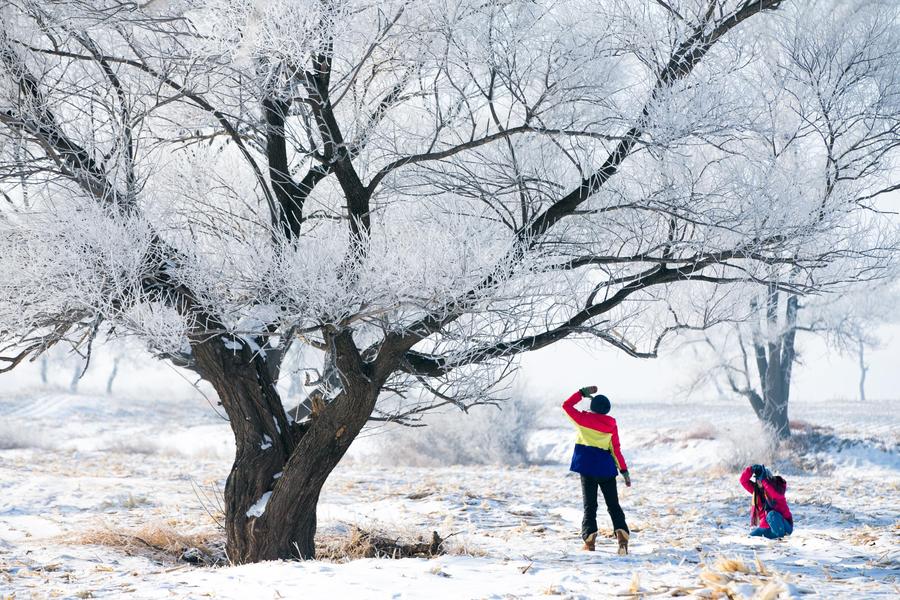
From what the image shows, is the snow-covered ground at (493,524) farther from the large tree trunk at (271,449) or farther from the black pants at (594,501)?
the large tree trunk at (271,449)

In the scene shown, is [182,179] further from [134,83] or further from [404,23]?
[404,23]

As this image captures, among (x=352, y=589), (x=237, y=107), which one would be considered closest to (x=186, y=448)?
(x=237, y=107)

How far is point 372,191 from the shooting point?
21.7 ft

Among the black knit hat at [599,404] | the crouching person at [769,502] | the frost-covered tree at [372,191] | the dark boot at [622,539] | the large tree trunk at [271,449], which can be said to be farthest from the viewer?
the crouching person at [769,502]

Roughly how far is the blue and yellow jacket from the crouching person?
1561mm

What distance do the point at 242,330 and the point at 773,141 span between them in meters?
4.39

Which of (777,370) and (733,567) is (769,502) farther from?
(777,370)

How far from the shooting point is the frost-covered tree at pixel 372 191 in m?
5.59

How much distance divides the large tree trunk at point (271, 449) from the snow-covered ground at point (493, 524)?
1.81 ft

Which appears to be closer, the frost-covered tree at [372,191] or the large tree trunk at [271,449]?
the frost-covered tree at [372,191]

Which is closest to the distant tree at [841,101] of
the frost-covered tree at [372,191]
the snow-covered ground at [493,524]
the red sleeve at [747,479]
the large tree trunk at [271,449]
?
the frost-covered tree at [372,191]

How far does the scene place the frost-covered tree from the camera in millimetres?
5586

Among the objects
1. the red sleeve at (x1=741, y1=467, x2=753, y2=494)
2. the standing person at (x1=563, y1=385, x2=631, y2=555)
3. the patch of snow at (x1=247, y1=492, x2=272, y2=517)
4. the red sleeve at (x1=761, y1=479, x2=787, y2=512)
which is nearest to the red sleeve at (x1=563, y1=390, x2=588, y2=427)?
the standing person at (x1=563, y1=385, x2=631, y2=555)

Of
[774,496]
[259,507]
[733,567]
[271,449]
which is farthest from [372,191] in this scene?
[774,496]
